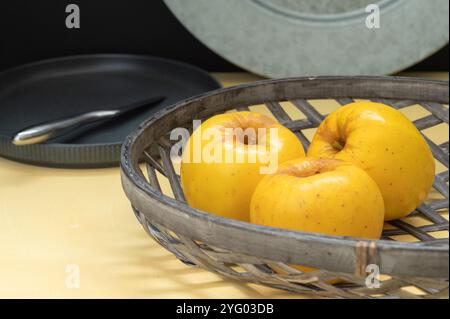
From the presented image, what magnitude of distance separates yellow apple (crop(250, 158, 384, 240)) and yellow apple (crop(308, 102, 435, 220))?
51 millimetres

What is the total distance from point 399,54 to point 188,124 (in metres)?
0.32

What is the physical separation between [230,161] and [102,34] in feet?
1.53

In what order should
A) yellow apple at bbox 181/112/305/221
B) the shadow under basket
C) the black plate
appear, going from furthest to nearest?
the black plate → yellow apple at bbox 181/112/305/221 → the shadow under basket

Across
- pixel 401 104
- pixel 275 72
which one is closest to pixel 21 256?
pixel 401 104

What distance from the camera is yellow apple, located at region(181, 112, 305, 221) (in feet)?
1.74

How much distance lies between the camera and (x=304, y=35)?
87cm

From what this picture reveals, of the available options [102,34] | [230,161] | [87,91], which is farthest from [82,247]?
[102,34]

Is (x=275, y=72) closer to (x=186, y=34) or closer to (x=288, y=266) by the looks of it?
(x=186, y=34)

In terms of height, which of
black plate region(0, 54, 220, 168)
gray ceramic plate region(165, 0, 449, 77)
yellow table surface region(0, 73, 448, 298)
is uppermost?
gray ceramic plate region(165, 0, 449, 77)

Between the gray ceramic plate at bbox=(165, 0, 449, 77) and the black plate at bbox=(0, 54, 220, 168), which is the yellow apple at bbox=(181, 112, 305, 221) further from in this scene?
the gray ceramic plate at bbox=(165, 0, 449, 77)

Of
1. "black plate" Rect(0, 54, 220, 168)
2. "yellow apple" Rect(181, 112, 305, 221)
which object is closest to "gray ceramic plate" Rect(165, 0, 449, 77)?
"black plate" Rect(0, 54, 220, 168)

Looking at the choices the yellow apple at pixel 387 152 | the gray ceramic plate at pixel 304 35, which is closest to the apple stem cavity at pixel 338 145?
the yellow apple at pixel 387 152

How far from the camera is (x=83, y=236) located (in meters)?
0.58

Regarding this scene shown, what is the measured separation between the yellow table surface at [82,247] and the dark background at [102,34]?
0.28 meters
